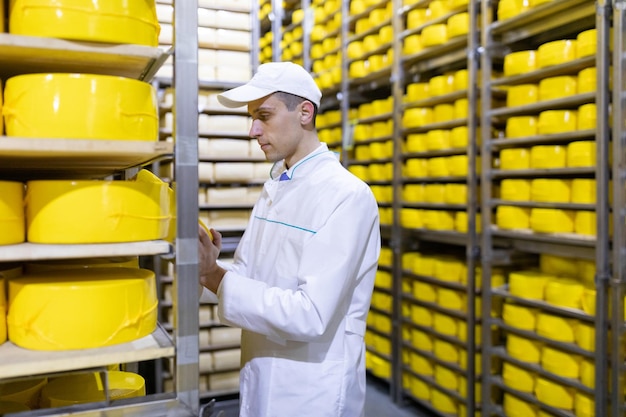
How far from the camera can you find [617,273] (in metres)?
2.62

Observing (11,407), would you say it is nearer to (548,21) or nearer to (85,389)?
(85,389)

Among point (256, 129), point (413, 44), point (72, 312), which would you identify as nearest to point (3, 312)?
point (72, 312)

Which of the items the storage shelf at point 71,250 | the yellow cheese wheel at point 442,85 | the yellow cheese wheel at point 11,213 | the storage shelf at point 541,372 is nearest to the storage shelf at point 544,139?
the yellow cheese wheel at point 442,85

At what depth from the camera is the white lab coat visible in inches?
62.6

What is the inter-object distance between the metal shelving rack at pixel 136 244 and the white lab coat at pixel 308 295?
0.30 metres

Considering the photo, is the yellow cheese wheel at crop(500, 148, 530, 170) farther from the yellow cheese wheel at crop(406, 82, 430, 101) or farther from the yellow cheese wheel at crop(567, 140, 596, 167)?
the yellow cheese wheel at crop(406, 82, 430, 101)

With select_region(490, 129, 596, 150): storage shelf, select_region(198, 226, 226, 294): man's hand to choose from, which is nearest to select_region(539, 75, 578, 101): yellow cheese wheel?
select_region(490, 129, 596, 150): storage shelf

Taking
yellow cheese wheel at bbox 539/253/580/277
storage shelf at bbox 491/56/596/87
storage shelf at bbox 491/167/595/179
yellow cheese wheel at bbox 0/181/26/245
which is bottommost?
yellow cheese wheel at bbox 539/253/580/277

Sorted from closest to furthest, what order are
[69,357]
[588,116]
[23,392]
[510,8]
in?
[69,357], [23,392], [588,116], [510,8]

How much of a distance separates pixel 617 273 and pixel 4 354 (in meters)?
2.43

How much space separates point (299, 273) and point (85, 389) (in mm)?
638

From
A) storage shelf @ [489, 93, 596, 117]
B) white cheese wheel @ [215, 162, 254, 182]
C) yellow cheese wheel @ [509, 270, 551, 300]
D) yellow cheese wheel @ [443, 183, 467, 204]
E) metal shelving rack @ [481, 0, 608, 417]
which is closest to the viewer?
metal shelving rack @ [481, 0, 608, 417]

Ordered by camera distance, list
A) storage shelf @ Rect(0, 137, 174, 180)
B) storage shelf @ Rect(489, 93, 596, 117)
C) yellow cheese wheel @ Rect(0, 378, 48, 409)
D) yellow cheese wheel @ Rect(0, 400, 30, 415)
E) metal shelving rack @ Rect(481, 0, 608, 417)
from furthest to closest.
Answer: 1. storage shelf @ Rect(489, 93, 596, 117)
2. metal shelving rack @ Rect(481, 0, 608, 417)
3. yellow cheese wheel @ Rect(0, 378, 48, 409)
4. yellow cheese wheel @ Rect(0, 400, 30, 415)
5. storage shelf @ Rect(0, 137, 174, 180)

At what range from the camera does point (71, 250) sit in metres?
1.23
